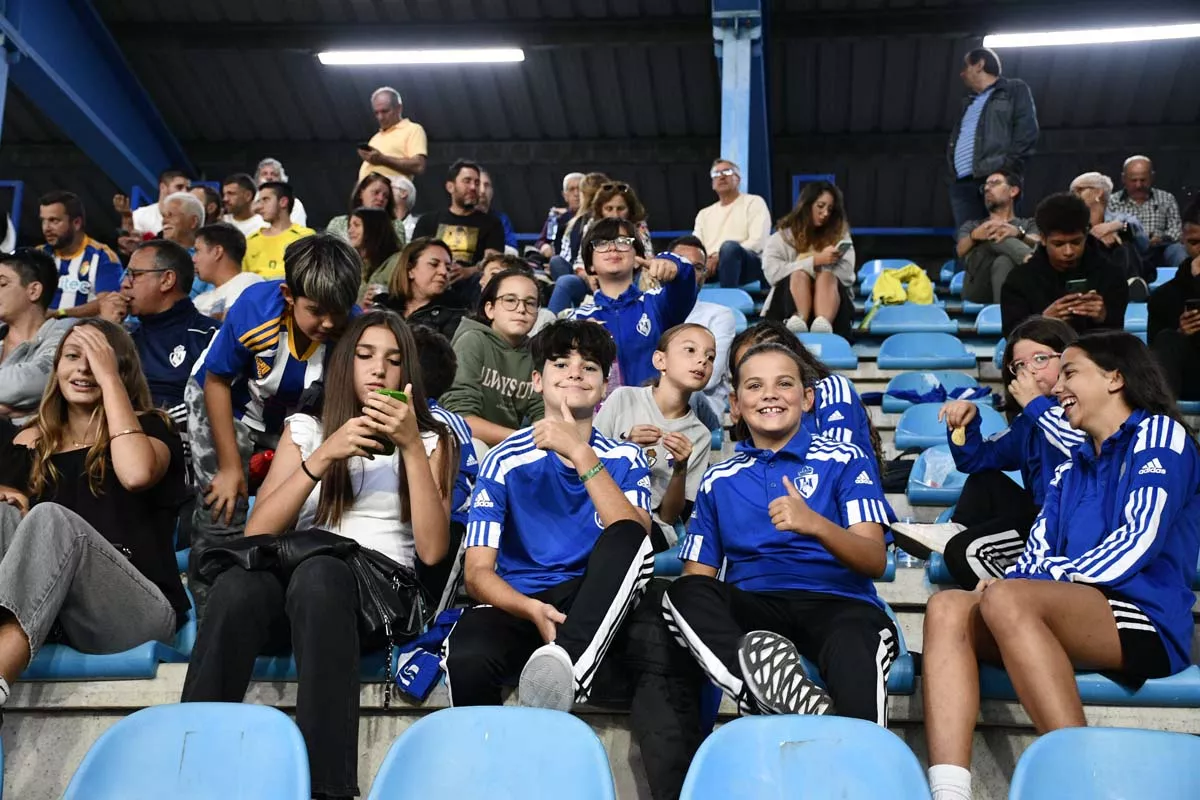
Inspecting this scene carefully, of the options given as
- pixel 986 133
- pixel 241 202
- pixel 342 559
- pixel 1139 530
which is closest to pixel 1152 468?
pixel 1139 530

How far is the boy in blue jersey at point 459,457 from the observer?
9.07 ft

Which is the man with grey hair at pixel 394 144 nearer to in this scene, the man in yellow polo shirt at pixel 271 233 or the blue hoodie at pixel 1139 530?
the man in yellow polo shirt at pixel 271 233

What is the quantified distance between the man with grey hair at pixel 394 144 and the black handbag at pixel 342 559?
5091mm

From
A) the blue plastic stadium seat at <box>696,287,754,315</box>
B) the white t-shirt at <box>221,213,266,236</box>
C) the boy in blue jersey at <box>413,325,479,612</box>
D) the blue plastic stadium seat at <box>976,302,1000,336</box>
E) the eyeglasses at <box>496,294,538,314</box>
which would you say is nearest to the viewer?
the boy in blue jersey at <box>413,325,479,612</box>

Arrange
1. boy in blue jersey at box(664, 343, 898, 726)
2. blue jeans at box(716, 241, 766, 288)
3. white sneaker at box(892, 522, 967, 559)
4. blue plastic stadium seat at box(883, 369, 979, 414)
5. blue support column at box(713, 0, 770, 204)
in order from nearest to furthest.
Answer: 1. boy in blue jersey at box(664, 343, 898, 726)
2. white sneaker at box(892, 522, 967, 559)
3. blue plastic stadium seat at box(883, 369, 979, 414)
4. blue jeans at box(716, 241, 766, 288)
5. blue support column at box(713, 0, 770, 204)

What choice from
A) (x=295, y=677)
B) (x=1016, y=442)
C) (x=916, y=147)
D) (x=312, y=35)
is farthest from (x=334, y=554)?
(x=916, y=147)

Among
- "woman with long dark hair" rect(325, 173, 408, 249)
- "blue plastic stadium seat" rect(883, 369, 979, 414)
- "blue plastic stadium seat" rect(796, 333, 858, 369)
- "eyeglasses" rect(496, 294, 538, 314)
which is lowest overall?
"blue plastic stadium seat" rect(883, 369, 979, 414)

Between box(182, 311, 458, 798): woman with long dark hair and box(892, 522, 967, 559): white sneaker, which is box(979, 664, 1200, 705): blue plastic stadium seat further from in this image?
box(182, 311, 458, 798): woman with long dark hair

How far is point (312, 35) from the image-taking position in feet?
32.0

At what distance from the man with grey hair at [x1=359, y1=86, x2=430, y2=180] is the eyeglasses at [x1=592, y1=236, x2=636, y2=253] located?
341cm

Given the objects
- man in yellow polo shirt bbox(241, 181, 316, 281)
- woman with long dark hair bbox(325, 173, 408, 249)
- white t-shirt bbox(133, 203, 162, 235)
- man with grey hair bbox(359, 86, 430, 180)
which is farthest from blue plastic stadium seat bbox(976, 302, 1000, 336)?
white t-shirt bbox(133, 203, 162, 235)

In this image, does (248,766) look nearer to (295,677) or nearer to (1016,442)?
(295,677)

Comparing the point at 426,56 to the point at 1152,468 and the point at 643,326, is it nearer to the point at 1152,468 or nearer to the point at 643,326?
the point at 643,326

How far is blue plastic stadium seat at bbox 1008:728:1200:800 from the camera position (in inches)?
67.3
